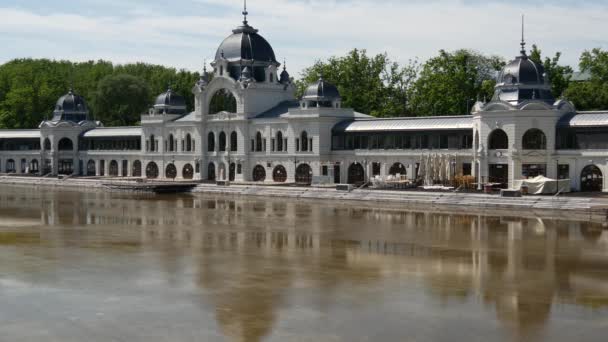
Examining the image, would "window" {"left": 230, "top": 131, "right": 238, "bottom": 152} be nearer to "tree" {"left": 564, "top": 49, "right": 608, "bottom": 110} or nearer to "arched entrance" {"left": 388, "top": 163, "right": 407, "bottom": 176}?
"arched entrance" {"left": 388, "top": 163, "right": 407, "bottom": 176}

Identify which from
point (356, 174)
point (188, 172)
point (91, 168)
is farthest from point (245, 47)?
point (91, 168)

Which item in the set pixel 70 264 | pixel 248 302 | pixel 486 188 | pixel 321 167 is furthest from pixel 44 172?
pixel 248 302

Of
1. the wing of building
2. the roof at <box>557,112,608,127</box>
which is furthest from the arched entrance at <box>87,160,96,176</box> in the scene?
the roof at <box>557,112,608,127</box>

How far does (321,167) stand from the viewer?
85.9 meters

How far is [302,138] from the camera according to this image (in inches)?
3457

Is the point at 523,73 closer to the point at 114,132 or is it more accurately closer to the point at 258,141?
the point at 258,141

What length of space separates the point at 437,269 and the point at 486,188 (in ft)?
111

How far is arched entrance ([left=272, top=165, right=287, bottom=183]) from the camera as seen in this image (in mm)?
89850

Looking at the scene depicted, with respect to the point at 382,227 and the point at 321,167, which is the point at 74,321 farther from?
the point at 321,167

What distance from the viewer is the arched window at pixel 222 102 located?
313 ft

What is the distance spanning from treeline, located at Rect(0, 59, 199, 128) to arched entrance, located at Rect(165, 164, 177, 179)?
36.1 m

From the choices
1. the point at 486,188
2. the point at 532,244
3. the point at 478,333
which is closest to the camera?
the point at 478,333

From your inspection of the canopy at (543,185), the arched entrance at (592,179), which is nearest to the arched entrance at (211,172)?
the canopy at (543,185)

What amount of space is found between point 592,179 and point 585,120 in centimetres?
476
